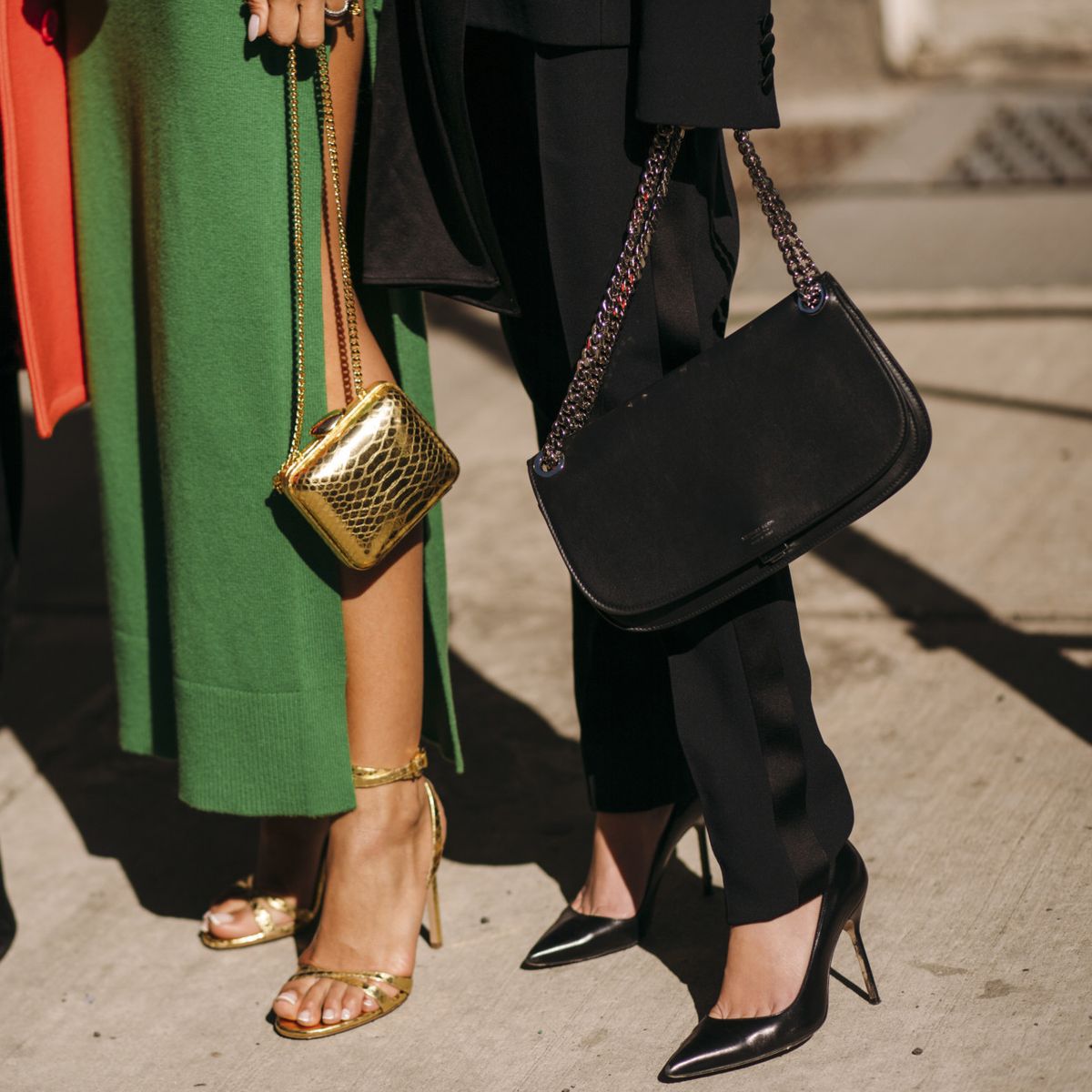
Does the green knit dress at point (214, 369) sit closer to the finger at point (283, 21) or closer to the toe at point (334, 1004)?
the finger at point (283, 21)

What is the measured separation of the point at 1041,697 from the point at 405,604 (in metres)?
1.30

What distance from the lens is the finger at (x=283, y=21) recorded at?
1923 mm

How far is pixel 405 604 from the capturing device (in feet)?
7.39

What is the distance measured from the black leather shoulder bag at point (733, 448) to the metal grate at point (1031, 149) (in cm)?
567

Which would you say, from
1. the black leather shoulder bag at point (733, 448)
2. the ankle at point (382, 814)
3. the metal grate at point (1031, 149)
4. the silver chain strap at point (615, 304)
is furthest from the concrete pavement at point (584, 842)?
the metal grate at point (1031, 149)

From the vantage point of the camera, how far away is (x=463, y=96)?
1.90 metres

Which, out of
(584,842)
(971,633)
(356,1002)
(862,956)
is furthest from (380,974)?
(971,633)

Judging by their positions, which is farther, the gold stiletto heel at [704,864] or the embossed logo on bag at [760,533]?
the gold stiletto heel at [704,864]

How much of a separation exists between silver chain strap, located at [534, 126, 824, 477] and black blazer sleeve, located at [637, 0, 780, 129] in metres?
0.04

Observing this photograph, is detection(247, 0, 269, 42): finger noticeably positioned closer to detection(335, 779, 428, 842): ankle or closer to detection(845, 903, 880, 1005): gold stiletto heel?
detection(335, 779, 428, 842): ankle

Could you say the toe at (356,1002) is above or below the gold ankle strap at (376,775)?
below

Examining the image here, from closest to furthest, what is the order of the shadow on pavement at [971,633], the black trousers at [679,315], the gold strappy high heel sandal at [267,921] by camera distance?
the black trousers at [679,315] → the gold strappy high heel sandal at [267,921] → the shadow on pavement at [971,633]

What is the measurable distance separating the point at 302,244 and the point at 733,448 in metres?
0.65

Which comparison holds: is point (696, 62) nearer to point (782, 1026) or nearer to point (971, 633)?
point (782, 1026)
